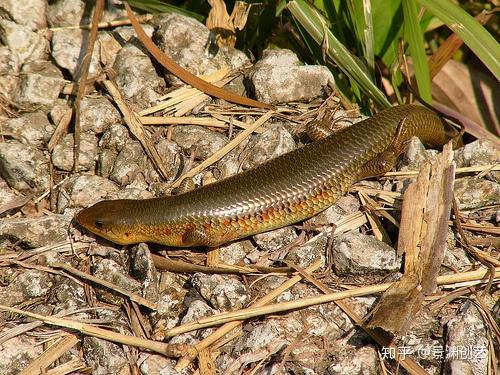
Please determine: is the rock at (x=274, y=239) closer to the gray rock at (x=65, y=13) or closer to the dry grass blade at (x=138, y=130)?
the dry grass blade at (x=138, y=130)

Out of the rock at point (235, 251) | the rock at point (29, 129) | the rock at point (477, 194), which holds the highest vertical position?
the rock at point (477, 194)

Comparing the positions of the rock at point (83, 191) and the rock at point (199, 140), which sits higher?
the rock at point (199, 140)

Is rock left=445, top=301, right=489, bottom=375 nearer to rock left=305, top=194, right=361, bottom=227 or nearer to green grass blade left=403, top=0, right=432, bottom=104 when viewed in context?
rock left=305, top=194, right=361, bottom=227

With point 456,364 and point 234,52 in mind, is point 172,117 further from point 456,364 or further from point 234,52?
point 456,364

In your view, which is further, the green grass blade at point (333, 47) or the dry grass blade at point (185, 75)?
the dry grass blade at point (185, 75)

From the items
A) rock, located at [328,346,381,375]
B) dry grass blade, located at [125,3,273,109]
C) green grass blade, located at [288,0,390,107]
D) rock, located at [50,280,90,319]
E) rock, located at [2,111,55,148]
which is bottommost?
rock, located at [50,280,90,319]

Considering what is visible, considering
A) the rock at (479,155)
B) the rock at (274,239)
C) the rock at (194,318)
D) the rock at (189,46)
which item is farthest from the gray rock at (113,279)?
the rock at (479,155)

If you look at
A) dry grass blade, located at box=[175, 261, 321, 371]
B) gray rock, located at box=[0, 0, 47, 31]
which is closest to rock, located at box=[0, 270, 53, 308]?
dry grass blade, located at box=[175, 261, 321, 371]

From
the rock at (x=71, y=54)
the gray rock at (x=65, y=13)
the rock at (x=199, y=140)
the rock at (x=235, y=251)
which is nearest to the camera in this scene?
the rock at (x=235, y=251)

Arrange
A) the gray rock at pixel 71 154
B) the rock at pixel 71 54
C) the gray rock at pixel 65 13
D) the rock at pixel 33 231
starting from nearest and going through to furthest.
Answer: the rock at pixel 33 231 < the gray rock at pixel 71 154 < the rock at pixel 71 54 < the gray rock at pixel 65 13
